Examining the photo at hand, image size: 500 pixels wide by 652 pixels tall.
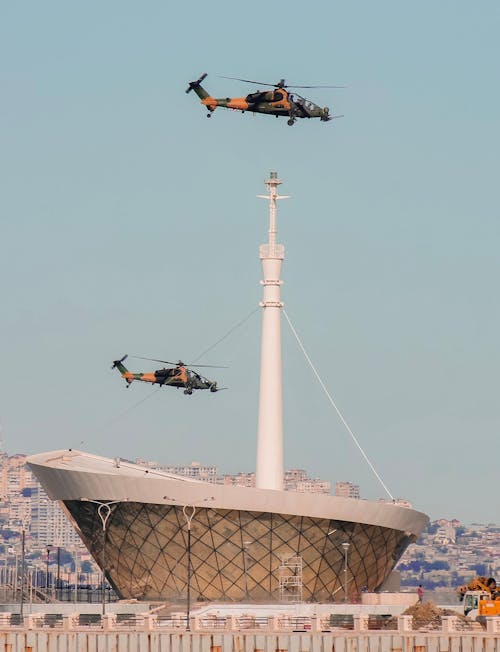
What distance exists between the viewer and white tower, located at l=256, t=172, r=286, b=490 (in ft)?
415

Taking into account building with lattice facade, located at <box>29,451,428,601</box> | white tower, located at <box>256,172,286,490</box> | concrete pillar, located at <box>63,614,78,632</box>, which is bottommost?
concrete pillar, located at <box>63,614,78,632</box>

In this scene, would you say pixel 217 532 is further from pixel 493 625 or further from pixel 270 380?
pixel 493 625

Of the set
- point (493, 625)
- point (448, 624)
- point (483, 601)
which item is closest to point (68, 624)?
point (448, 624)

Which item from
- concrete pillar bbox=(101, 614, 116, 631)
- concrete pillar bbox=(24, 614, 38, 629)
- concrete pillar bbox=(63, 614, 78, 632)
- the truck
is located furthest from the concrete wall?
the truck

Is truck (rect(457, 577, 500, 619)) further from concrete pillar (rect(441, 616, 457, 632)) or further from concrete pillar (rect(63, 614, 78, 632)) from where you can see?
concrete pillar (rect(63, 614, 78, 632))

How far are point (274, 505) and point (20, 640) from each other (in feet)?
140

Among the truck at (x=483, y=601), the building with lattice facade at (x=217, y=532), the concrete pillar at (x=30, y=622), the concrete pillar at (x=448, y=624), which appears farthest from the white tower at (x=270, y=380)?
the concrete pillar at (x=448, y=624)

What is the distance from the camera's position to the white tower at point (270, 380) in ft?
415

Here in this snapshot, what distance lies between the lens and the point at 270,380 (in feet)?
419

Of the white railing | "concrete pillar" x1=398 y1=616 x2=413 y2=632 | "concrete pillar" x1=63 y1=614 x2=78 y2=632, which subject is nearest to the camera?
"concrete pillar" x1=398 y1=616 x2=413 y2=632

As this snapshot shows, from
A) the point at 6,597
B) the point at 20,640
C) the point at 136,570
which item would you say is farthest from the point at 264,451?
the point at 20,640

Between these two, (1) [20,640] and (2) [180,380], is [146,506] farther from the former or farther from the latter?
(1) [20,640]

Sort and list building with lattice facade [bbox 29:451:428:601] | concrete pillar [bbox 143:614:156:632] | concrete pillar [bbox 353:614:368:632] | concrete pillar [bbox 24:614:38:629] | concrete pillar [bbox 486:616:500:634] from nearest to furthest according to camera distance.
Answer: concrete pillar [bbox 486:616:500:634] → concrete pillar [bbox 353:614:368:632] → concrete pillar [bbox 143:614:156:632] → concrete pillar [bbox 24:614:38:629] → building with lattice facade [bbox 29:451:428:601]

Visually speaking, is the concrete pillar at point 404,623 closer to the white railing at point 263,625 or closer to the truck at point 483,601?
the white railing at point 263,625
